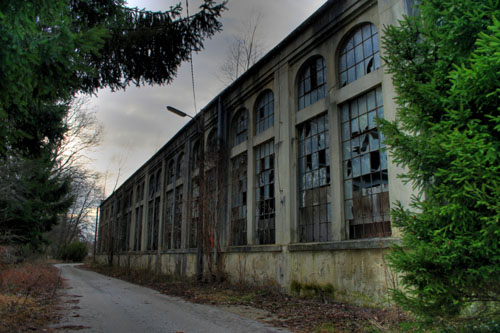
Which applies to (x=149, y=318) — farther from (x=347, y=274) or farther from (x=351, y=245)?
(x=351, y=245)

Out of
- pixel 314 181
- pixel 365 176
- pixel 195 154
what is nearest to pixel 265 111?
pixel 314 181

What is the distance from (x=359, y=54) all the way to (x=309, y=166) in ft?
11.6

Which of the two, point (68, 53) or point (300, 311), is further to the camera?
point (300, 311)

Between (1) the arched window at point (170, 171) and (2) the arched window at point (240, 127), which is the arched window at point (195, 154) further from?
(2) the arched window at point (240, 127)

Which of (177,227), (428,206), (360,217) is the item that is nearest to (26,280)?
(177,227)

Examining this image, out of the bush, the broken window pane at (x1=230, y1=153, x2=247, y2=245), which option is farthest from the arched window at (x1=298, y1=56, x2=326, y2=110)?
the bush

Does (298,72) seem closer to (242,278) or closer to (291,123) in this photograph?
(291,123)

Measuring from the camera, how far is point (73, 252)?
Answer: 5722 cm

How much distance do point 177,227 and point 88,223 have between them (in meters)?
38.1

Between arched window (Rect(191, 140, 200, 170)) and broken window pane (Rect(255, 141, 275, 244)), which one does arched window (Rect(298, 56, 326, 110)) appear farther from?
arched window (Rect(191, 140, 200, 170))

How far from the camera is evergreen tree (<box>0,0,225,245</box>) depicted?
4062mm

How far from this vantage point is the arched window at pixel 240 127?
16.1 meters

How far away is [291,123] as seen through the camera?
12.6 m

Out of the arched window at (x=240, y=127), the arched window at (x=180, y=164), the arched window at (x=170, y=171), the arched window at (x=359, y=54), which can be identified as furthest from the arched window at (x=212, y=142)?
the arched window at (x=359, y=54)
